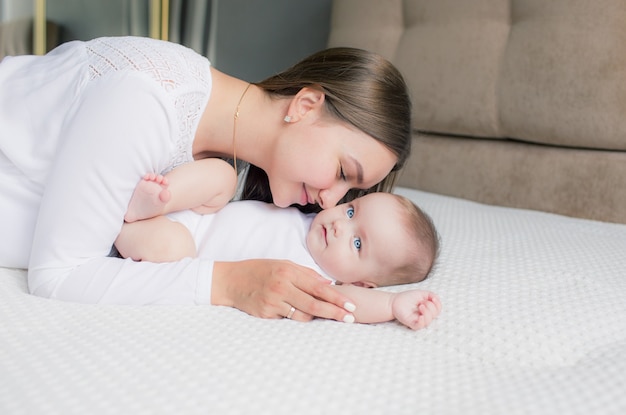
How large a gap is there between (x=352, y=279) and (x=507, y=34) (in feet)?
3.73

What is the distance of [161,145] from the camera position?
3.00 ft

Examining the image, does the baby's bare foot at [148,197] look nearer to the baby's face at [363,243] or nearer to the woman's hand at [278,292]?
the woman's hand at [278,292]

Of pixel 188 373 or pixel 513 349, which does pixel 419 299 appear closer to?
pixel 513 349

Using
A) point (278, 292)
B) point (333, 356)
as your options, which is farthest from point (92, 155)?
point (333, 356)

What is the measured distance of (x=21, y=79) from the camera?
3.26ft

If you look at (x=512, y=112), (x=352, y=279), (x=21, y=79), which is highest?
(x=21, y=79)

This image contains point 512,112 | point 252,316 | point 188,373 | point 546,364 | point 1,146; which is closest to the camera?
point 188,373

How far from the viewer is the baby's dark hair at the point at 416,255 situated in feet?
3.28

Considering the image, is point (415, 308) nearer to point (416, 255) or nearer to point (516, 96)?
point (416, 255)

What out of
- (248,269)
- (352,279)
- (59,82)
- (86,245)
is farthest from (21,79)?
(352,279)

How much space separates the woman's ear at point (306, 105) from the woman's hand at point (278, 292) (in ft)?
1.00

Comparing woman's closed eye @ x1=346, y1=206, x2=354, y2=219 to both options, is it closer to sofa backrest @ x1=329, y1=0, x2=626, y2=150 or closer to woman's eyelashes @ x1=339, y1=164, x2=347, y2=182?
woman's eyelashes @ x1=339, y1=164, x2=347, y2=182

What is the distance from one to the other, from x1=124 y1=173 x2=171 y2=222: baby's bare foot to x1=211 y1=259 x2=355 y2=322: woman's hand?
13 cm

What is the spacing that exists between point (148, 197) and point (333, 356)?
39cm
